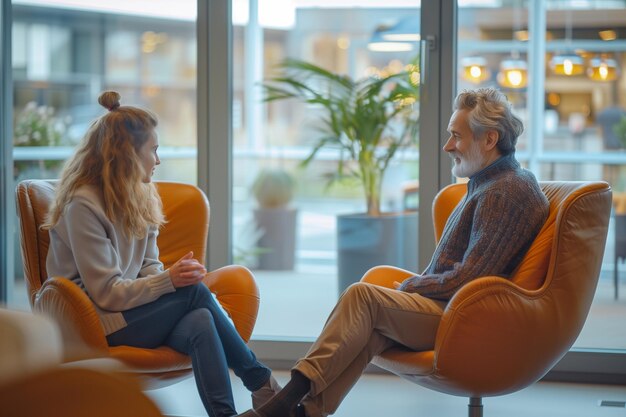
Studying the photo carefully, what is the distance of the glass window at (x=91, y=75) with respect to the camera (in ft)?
15.2

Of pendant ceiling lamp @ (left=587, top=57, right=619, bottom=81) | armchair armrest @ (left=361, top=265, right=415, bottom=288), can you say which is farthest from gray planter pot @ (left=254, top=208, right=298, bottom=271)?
pendant ceiling lamp @ (left=587, top=57, right=619, bottom=81)

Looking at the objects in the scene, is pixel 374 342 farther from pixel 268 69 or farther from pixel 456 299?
pixel 268 69

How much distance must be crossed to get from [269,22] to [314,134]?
0.57 meters

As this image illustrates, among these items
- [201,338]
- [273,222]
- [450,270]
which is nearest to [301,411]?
[201,338]

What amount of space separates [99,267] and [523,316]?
138 cm

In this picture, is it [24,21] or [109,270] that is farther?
[24,21]

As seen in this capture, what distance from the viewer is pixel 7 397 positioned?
1.38m

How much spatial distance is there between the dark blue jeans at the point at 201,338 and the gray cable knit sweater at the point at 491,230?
0.63 meters

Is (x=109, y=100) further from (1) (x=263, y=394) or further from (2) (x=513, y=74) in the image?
(2) (x=513, y=74)

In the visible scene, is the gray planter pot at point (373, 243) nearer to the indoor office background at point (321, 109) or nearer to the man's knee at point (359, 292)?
the indoor office background at point (321, 109)

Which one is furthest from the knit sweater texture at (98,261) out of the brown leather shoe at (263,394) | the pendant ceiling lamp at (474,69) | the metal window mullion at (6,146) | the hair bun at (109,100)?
the pendant ceiling lamp at (474,69)

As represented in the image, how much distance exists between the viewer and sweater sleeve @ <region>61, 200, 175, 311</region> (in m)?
3.12

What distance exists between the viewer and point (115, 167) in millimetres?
3227

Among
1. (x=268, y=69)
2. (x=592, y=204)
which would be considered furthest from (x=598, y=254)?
(x=268, y=69)
